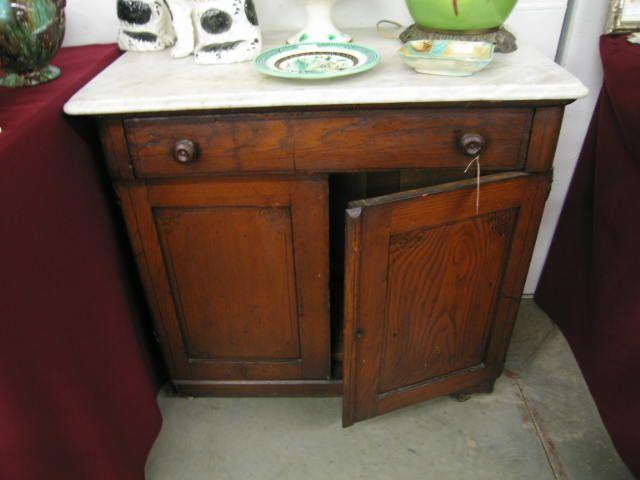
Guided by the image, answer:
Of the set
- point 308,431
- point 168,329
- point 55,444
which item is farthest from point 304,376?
point 55,444

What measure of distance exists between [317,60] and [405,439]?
81 cm

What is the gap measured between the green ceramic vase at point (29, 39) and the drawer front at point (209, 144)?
190mm

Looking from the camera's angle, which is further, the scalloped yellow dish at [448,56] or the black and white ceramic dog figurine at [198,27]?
the black and white ceramic dog figurine at [198,27]

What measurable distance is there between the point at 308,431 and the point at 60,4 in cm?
96

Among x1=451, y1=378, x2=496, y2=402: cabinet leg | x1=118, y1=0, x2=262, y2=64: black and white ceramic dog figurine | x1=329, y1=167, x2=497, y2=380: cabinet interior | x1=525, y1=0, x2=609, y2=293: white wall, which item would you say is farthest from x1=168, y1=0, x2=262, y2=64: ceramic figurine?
x1=451, y1=378, x2=496, y2=402: cabinet leg

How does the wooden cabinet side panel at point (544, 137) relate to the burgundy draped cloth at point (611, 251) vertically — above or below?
above

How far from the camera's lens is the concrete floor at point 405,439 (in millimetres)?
1039

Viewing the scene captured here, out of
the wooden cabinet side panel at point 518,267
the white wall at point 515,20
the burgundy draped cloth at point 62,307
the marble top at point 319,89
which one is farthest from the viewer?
the white wall at point 515,20

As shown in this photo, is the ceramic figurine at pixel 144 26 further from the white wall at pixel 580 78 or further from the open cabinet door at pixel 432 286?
the white wall at pixel 580 78

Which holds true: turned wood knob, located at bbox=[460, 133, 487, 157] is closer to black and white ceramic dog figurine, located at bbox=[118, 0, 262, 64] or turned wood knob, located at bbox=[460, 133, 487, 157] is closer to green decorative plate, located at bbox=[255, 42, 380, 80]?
green decorative plate, located at bbox=[255, 42, 380, 80]

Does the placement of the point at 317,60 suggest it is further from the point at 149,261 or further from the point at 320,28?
the point at 149,261

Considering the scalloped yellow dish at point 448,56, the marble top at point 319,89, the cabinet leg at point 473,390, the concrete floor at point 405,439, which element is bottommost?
the concrete floor at point 405,439

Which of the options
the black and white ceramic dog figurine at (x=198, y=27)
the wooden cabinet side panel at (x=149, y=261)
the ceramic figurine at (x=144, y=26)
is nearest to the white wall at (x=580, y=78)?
the black and white ceramic dog figurine at (x=198, y=27)

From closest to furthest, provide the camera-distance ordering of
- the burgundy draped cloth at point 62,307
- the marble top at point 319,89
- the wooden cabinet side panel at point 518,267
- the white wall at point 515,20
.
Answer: the burgundy draped cloth at point 62,307 < the marble top at point 319,89 < the wooden cabinet side panel at point 518,267 < the white wall at point 515,20
